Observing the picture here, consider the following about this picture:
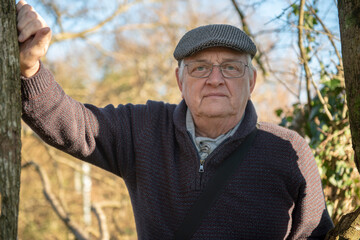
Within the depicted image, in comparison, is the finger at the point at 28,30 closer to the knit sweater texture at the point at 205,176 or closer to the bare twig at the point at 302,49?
the knit sweater texture at the point at 205,176

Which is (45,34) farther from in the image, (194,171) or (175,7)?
(175,7)

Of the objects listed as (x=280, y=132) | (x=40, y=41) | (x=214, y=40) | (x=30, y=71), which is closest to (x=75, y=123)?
(x=30, y=71)

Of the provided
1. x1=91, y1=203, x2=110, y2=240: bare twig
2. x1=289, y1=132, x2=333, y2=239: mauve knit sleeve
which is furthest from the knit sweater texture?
x1=91, y1=203, x2=110, y2=240: bare twig

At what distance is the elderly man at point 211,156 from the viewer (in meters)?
2.37

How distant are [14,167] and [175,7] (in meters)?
8.57

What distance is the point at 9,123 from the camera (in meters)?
1.49

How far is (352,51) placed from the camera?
180 cm

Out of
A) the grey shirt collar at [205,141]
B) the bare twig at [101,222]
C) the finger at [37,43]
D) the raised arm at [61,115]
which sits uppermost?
the finger at [37,43]

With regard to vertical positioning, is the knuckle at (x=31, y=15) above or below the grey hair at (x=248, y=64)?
above

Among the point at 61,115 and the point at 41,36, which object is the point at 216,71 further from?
the point at 41,36

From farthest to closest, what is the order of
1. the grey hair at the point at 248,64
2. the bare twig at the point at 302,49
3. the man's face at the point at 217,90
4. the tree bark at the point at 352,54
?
the bare twig at the point at 302,49, the grey hair at the point at 248,64, the man's face at the point at 217,90, the tree bark at the point at 352,54

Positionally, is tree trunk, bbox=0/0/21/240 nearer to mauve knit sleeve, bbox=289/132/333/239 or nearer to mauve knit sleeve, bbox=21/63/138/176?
mauve knit sleeve, bbox=21/63/138/176

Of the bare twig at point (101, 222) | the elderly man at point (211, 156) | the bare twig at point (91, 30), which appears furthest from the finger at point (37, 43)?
the bare twig at point (91, 30)

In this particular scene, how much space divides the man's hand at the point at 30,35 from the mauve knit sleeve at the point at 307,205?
1554mm
